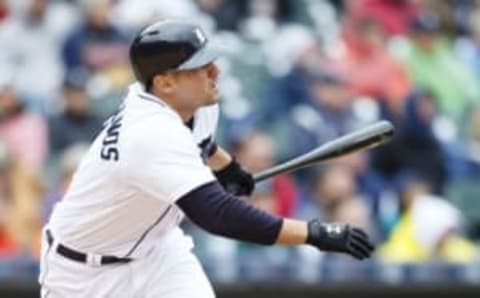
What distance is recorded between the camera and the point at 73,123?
9469 millimetres

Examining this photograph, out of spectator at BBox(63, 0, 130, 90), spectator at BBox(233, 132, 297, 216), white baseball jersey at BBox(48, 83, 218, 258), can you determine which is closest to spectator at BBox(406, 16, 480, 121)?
spectator at BBox(233, 132, 297, 216)

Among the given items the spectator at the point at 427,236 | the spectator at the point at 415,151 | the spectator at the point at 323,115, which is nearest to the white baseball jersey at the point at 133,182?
the spectator at the point at 427,236

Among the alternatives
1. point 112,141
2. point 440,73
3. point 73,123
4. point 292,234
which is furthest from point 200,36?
point 440,73

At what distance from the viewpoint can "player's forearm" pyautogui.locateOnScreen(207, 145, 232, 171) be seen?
6.35 metres

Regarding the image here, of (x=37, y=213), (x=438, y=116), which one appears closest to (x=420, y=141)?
(x=438, y=116)

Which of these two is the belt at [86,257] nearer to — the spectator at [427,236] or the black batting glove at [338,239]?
the black batting glove at [338,239]

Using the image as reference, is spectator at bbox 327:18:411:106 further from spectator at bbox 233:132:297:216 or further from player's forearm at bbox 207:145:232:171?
player's forearm at bbox 207:145:232:171

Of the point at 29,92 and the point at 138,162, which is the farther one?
the point at 29,92

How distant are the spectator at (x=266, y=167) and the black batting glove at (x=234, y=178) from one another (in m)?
2.47

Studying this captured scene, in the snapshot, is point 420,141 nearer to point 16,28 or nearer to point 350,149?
point 16,28

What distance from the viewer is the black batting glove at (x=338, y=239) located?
538cm

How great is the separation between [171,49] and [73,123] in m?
4.06

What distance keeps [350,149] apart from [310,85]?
12.5ft

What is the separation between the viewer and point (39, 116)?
376 inches
